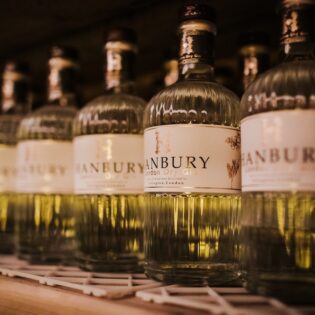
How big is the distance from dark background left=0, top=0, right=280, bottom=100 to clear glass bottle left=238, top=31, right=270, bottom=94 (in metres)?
→ 0.05

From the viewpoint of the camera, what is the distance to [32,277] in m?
0.57

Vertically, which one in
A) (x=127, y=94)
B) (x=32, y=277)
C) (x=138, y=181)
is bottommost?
(x=32, y=277)

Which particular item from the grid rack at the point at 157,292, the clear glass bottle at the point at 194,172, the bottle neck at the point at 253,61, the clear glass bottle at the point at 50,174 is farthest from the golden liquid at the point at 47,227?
the bottle neck at the point at 253,61

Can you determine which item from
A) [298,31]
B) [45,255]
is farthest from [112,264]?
[298,31]

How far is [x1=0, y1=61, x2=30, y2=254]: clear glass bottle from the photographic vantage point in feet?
2.80

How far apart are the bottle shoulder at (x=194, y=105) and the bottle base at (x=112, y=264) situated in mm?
175

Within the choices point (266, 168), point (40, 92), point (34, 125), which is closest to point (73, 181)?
point (34, 125)

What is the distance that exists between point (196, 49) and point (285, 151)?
0.62 ft

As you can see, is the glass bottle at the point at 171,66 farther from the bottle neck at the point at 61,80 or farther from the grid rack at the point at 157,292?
the grid rack at the point at 157,292

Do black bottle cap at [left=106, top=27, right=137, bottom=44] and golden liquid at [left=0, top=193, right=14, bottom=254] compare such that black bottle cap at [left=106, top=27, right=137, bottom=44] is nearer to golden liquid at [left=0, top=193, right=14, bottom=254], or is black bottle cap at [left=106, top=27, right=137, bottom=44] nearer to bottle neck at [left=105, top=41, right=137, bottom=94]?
bottle neck at [left=105, top=41, right=137, bottom=94]

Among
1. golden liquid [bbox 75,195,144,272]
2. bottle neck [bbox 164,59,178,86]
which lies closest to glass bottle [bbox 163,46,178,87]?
bottle neck [bbox 164,59,178,86]

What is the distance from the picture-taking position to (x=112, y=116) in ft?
2.23

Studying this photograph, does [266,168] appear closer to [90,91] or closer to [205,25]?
[205,25]

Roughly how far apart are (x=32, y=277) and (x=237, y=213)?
240mm
